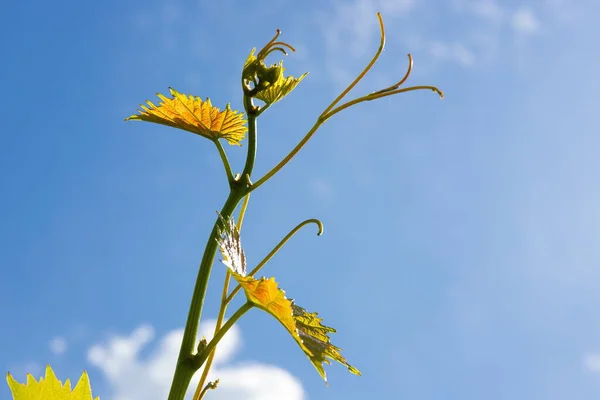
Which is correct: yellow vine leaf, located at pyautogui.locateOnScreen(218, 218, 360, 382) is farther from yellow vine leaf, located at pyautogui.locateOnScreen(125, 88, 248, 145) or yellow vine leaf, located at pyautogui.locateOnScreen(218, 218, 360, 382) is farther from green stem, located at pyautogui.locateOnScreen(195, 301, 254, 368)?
yellow vine leaf, located at pyautogui.locateOnScreen(125, 88, 248, 145)

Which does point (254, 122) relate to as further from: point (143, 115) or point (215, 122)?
point (143, 115)

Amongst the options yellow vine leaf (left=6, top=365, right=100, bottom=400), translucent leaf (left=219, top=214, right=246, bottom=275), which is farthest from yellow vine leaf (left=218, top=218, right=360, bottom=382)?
yellow vine leaf (left=6, top=365, right=100, bottom=400)

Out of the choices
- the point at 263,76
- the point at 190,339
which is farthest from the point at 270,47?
the point at 190,339

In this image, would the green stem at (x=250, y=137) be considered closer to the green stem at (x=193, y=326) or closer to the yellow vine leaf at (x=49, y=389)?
the green stem at (x=193, y=326)

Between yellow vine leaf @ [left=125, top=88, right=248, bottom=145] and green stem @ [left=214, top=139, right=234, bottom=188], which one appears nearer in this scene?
green stem @ [left=214, top=139, right=234, bottom=188]

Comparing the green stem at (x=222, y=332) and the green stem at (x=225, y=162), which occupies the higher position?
the green stem at (x=225, y=162)

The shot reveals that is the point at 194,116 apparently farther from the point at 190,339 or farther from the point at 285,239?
the point at 190,339

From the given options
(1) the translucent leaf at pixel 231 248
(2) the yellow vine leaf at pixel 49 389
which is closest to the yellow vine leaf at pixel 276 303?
(1) the translucent leaf at pixel 231 248
